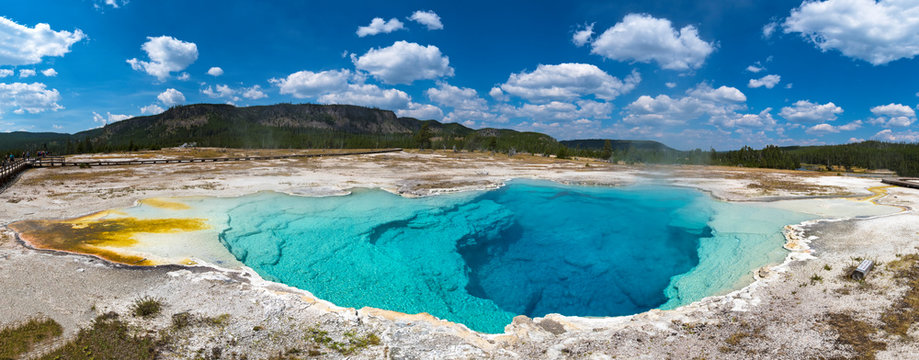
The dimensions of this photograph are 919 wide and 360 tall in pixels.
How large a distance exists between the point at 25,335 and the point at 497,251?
14.5m

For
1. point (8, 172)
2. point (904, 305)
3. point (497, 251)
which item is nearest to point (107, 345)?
point (497, 251)

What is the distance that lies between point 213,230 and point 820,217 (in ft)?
103

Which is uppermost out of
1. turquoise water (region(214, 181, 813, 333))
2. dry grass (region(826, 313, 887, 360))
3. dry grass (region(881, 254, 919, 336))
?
dry grass (region(881, 254, 919, 336))

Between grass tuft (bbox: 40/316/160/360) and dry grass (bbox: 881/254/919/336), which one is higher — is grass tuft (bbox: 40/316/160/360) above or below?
below

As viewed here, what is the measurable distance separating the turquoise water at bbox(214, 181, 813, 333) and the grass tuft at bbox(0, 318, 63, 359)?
5.26 meters

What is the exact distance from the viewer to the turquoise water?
38.2ft

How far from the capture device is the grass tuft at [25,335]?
5781mm

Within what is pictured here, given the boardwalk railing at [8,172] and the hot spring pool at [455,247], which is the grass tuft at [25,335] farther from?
the boardwalk railing at [8,172]

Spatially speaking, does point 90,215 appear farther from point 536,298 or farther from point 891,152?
point 891,152

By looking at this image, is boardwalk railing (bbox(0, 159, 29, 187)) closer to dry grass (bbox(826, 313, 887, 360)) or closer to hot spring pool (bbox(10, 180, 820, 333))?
hot spring pool (bbox(10, 180, 820, 333))

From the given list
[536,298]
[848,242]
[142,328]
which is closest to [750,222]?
[848,242]

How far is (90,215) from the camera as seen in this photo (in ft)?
53.2

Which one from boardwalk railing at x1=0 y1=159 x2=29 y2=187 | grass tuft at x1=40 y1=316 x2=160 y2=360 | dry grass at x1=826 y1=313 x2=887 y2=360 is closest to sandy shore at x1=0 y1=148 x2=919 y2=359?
dry grass at x1=826 y1=313 x2=887 y2=360

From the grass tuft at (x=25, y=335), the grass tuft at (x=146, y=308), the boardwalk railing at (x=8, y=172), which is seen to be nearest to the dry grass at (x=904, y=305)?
the grass tuft at (x=146, y=308)
